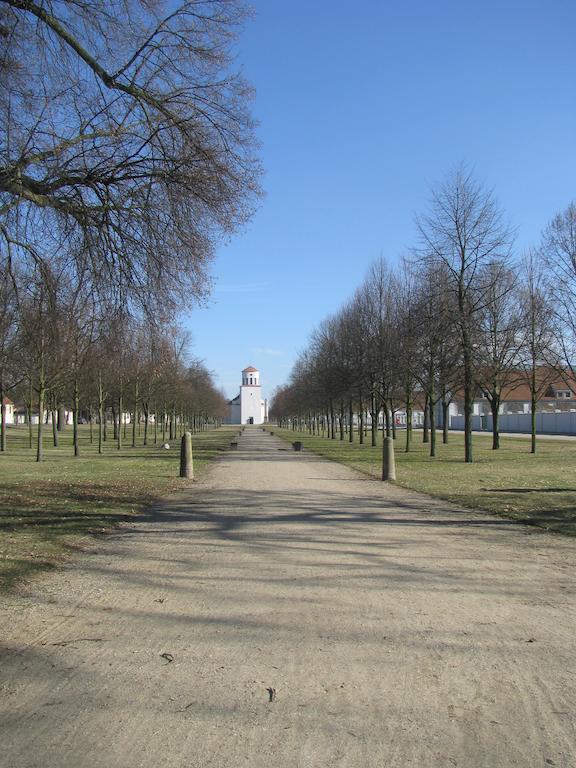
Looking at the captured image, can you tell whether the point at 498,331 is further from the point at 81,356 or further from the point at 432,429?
the point at 81,356

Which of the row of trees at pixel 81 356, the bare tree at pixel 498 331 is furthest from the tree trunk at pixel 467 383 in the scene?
the row of trees at pixel 81 356

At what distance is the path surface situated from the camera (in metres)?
3.22

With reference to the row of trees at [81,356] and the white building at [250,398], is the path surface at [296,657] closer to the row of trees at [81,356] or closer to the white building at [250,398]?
the row of trees at [81,356]

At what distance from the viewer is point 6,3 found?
8.64 m

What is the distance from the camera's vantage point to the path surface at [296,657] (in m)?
3.22

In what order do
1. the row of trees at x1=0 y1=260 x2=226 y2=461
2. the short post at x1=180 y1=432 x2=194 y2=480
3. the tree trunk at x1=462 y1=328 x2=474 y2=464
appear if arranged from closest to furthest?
the row of trees at x1=0 y1=260 x2=226 y2=461 < the short post at x1=180 y1=432 x2=194 y2=480 < the tree trunk at x1=462 y1=328 x2=474 y2=464

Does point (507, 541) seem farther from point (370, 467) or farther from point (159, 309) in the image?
point (370, 467)

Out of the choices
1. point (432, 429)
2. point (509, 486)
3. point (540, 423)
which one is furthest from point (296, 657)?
point (540, 423)

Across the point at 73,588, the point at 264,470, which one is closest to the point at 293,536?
the point at 73,588

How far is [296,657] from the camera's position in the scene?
4.35m

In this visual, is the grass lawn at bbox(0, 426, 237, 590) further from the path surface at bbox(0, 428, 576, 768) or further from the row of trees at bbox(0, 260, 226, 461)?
the row of trees at bbox(0, 260, 226, 461)

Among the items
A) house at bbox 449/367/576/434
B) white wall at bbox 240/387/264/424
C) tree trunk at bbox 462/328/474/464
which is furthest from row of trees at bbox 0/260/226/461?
white wall at bbox 240/387/264/424

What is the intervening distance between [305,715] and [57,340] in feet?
31.0

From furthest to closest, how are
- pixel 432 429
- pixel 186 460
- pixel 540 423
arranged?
pixel 540 423
pixel 432 429
pixel 186 460
